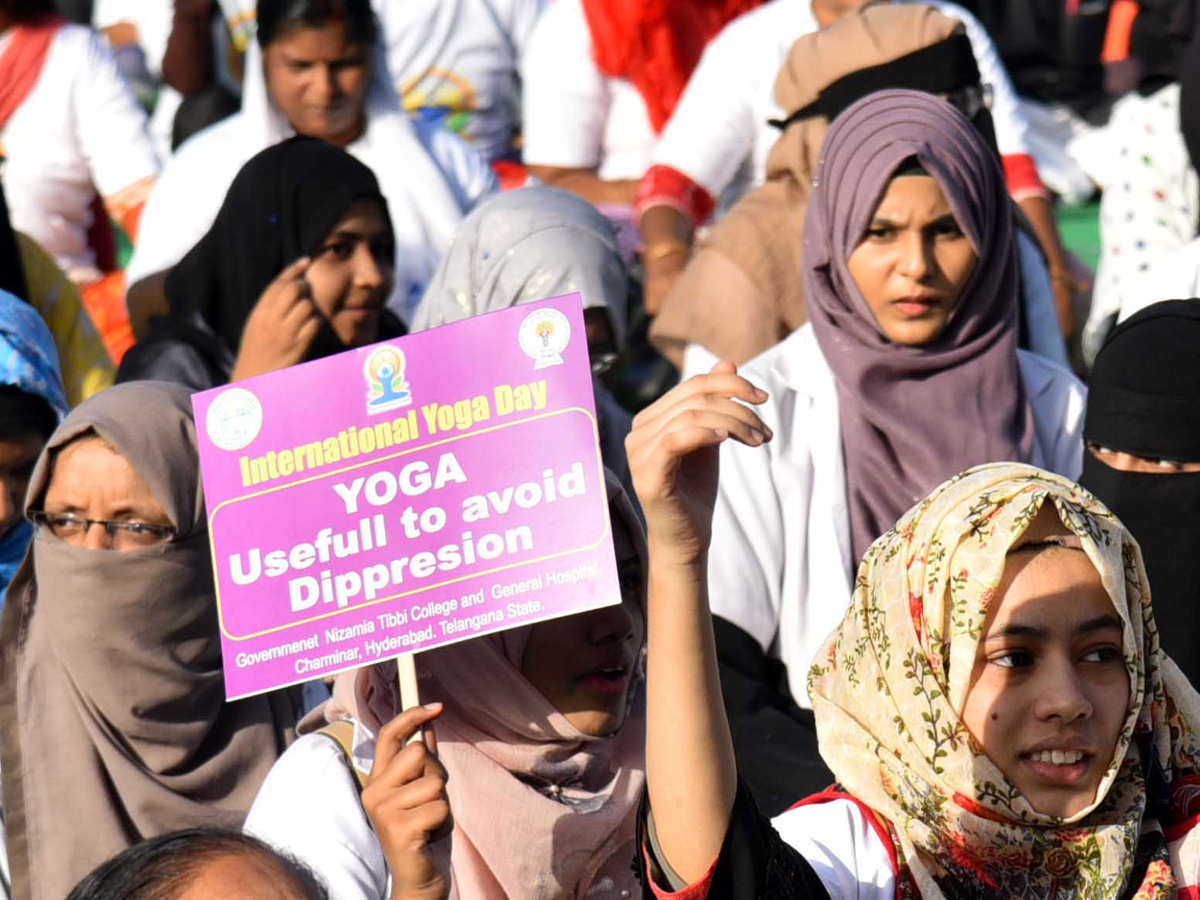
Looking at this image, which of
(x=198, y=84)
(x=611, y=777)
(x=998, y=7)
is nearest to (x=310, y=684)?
(x=611, y=777)

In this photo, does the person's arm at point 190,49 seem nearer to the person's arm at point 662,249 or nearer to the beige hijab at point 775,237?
the person's arm at point 662,249

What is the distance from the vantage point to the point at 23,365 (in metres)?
4.82

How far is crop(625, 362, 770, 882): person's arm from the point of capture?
2.97 m

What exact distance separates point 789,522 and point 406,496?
4.52 feet

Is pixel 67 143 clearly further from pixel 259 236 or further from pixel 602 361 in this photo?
pixel 602 361

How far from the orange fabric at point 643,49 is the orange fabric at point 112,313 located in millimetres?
1577

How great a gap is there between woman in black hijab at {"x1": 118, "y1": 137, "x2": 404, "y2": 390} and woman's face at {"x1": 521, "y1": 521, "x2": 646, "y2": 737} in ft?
5.47

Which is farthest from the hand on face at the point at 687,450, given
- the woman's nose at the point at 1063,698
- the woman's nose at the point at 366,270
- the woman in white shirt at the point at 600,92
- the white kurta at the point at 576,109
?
the white kurta at the point at 576,109

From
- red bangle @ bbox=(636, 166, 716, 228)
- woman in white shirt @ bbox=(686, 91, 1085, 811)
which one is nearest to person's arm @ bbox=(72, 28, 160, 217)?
red bangle @ bbox=(636, 166, 716, 228)

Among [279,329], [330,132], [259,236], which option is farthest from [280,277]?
[330,132]

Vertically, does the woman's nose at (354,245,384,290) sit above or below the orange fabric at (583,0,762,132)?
below

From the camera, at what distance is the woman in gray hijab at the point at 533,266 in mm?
5477

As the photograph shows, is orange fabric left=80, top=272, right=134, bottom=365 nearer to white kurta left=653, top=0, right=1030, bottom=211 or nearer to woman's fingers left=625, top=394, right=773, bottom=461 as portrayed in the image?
white kurta left=653, top=0, right=1030, bottom=211

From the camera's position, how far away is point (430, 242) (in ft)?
20.7
